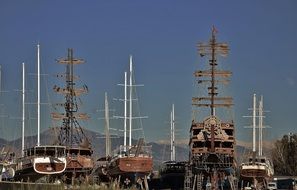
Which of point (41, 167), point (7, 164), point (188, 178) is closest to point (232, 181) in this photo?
point (188, 178)

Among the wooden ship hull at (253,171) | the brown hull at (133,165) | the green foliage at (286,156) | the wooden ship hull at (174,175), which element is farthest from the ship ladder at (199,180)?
the green foliage at (286,156)

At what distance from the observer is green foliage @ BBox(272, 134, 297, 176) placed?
130 metres

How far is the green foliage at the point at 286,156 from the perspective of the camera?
130 meters

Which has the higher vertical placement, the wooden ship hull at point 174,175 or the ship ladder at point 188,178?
the ship ladder at point 188,178

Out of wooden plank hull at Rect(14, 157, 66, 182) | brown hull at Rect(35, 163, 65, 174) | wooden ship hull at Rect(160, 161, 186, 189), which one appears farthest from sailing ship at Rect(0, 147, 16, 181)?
wooden ship hull at Rect(160, 161, 186, 189)

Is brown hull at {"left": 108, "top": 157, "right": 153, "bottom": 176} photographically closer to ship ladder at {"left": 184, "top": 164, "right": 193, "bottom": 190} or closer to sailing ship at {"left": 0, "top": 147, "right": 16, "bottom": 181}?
ship ladder at {"left": 184, "top": 164, "right": 193, "bottom": 190}

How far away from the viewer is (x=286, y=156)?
435ft

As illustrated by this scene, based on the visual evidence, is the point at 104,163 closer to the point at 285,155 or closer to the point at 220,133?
the point at 220,133

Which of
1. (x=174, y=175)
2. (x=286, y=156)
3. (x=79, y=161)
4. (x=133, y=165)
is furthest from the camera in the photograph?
(x=286, y=156)

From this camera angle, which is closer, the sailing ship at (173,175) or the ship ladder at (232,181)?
the ship ladder at (232,181)

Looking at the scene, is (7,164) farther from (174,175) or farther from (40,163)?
(174,175)

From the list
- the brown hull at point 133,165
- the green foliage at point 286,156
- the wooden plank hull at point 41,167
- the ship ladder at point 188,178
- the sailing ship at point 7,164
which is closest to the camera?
the wooden plank hull at point 41,167

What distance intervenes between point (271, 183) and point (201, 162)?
790 inches

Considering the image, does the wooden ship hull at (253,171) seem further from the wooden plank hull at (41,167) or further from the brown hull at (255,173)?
the wooden plank hull at (41,167)
